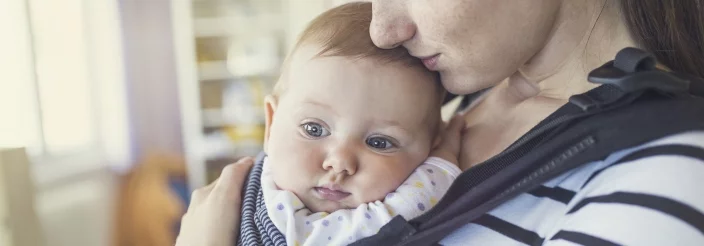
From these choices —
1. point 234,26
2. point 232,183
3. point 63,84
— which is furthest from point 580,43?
point 234,26

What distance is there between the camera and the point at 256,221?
0.93 m

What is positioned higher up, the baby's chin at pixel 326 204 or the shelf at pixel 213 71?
the shelf at pixel 213 71

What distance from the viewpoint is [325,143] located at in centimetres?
90

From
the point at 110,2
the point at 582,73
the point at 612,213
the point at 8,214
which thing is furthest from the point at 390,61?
the point at 110,2

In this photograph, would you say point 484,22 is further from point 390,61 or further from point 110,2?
point 110,2

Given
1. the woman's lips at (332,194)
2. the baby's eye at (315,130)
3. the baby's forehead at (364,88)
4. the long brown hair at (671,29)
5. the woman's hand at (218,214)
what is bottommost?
the woman's hand at (218,214)

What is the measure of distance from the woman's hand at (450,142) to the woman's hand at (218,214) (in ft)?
1.17

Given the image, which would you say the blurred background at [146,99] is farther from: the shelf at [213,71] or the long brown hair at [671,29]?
the long brown hair at [671,29]

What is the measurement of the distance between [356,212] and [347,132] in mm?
123

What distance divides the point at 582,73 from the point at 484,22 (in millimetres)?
199

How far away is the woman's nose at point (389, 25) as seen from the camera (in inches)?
33.6

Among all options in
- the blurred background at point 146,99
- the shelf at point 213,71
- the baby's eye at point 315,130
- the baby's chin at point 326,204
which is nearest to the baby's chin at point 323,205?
the baby's chin at point 326,204

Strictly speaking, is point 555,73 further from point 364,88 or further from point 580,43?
point 364,88

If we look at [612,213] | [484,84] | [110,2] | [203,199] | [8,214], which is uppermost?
[110,2]
